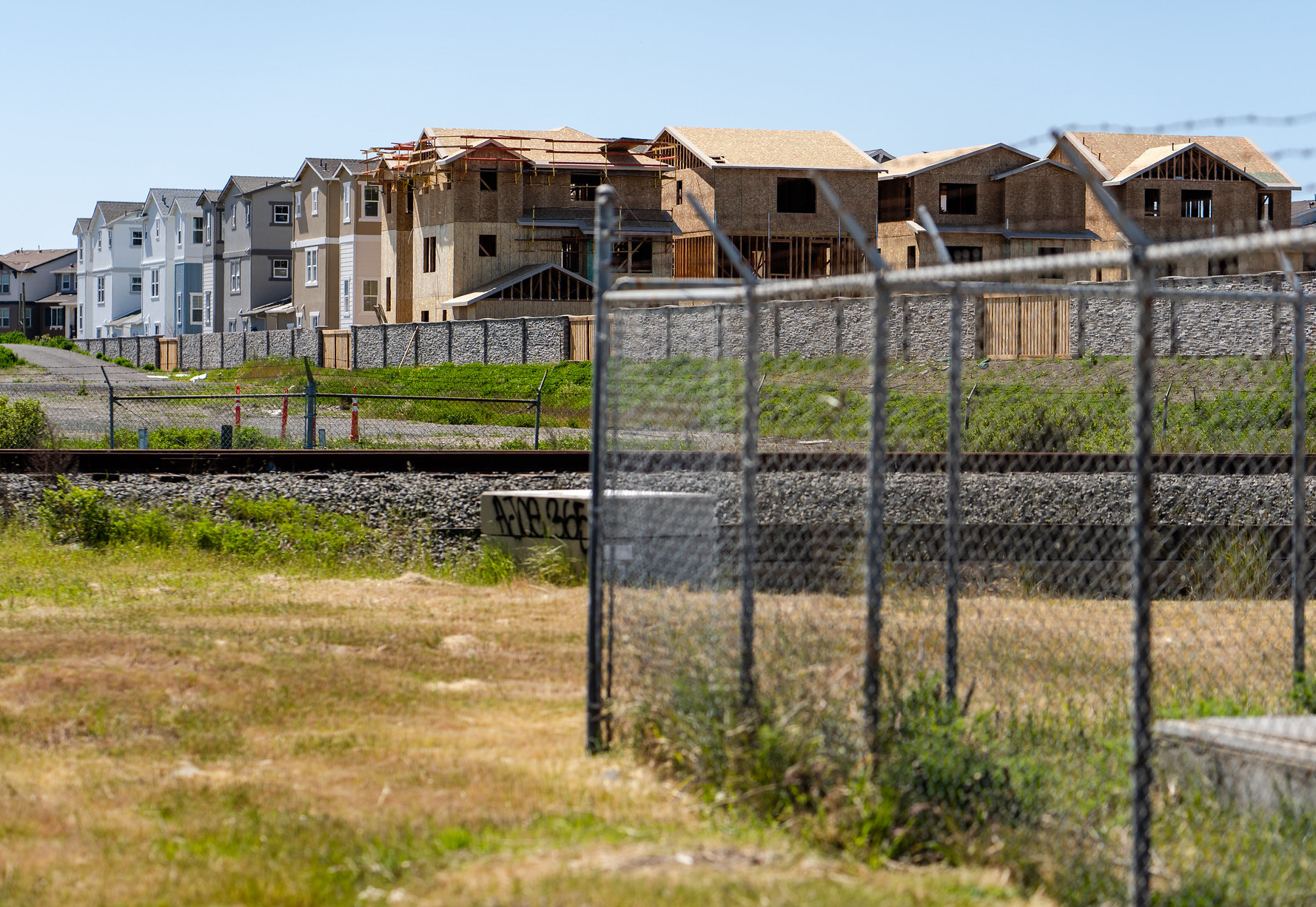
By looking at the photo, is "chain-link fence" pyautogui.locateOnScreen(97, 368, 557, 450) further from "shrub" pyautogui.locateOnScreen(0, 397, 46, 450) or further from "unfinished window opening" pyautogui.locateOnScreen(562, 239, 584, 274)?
"unfinished window opening" pyautogui.locateOnScreen(562, 239, 584, 274)

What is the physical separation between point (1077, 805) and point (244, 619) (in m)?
6.75

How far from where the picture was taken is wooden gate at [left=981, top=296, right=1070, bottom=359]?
3578cm

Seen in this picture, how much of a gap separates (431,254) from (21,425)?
140 ft

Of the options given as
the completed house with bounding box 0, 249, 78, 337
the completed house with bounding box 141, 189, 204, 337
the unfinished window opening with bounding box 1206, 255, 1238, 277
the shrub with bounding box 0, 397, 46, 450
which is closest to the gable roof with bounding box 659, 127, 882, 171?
the unfinished window opening with bounding box 1206, 255, 1238, 277

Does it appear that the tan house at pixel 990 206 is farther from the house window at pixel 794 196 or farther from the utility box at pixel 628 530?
the utility box at pixel 628 530

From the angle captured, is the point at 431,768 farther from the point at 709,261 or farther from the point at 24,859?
the point at 709,261

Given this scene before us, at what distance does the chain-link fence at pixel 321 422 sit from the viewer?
2373 cm

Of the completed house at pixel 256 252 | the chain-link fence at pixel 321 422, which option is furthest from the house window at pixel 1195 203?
the completed house at pixel 256 252

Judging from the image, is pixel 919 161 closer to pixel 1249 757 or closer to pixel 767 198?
pixel 767 198

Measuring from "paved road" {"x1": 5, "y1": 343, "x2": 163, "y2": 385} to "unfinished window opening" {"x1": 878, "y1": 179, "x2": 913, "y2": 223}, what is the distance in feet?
107

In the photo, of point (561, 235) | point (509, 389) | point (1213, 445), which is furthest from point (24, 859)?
point (561, 235)

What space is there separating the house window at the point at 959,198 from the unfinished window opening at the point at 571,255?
1681 centimetres

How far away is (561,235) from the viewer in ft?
203

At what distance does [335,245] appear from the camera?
70.9m
